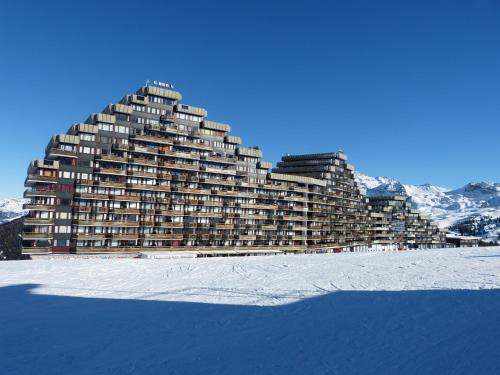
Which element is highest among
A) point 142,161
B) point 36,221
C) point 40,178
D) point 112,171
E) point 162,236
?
point 142,161

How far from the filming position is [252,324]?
52.9ft

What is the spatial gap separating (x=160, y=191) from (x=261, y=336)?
66.2 metres

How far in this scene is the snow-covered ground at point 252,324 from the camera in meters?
12.0

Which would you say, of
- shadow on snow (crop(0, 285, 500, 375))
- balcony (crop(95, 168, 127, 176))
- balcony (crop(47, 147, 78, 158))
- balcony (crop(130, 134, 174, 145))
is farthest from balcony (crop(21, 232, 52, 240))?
shadow on snow (crop(0, 285, 500, 375))

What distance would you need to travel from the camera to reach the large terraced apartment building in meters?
67.2

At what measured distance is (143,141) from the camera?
77.2 meters

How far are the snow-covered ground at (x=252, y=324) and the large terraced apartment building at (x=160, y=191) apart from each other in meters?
42.1

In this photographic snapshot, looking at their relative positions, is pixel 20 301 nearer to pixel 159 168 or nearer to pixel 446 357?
pixel 446 357

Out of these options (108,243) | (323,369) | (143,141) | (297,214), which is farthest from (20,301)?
(297,214)

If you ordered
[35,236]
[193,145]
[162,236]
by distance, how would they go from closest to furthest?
[35,236] < [162,236] < [193,145]

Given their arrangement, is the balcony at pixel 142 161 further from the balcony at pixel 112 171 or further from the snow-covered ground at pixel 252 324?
the snow-covered ground at pixel 252 324

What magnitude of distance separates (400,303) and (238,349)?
937 centimetres

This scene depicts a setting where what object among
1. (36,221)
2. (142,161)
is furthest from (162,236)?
(36,221)

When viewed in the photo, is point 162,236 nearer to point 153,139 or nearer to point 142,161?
point 142,161
